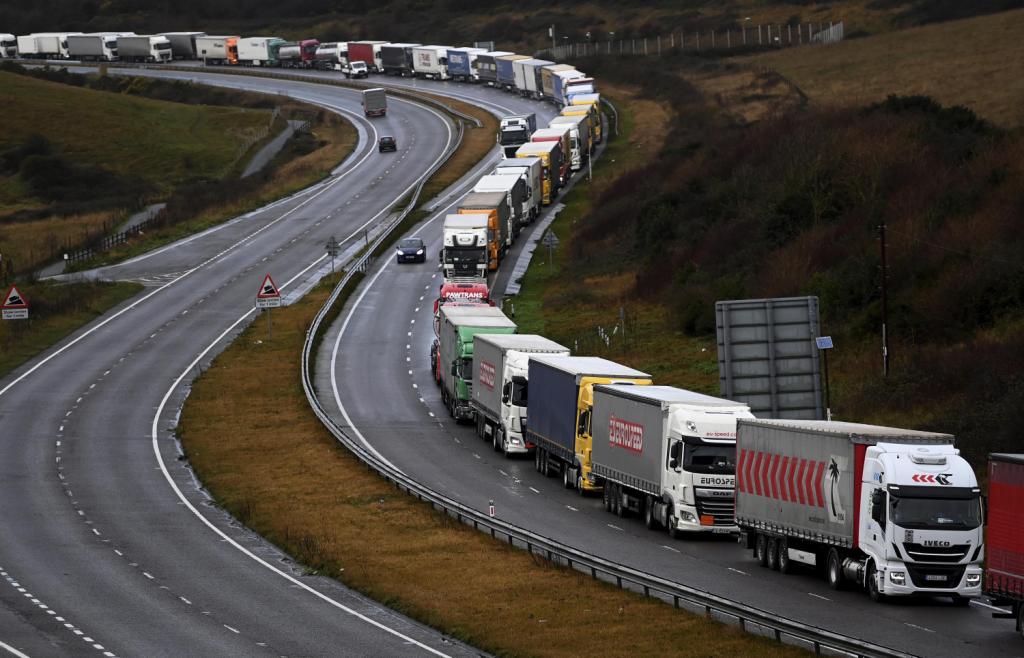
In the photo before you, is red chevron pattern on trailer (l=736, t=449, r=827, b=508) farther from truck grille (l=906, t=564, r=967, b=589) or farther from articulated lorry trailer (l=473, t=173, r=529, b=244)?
articulated lorry trailer (l=473, t=173, r=529, b=244)

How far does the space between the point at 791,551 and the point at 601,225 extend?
207 feet

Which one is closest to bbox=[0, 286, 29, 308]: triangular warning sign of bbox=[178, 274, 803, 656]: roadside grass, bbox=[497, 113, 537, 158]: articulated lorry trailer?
bbox=[178, 274, 803, 656]: roadside grass

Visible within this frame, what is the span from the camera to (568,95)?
454 ft

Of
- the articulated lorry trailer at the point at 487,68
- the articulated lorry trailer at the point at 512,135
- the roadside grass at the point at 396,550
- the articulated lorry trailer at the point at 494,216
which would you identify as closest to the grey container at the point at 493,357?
the roadside grass at the point at 396,550

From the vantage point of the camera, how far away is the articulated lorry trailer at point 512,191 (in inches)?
3563

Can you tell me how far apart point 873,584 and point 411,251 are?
63.7 metres

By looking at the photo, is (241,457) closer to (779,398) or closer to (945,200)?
(779,398)

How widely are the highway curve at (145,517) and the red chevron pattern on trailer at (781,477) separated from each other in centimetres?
821

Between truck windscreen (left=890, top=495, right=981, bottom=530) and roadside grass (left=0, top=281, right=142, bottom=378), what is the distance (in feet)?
160

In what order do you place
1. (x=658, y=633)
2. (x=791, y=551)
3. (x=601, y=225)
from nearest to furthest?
1. (x=658, y=633)
2. (x=791, y=551)
3. (x=601, y=225)

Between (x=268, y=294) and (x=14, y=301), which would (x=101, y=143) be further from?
(x=268, y=294)

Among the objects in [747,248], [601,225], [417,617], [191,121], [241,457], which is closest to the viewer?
[417,617]

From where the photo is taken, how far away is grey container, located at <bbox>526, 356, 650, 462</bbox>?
4478cm

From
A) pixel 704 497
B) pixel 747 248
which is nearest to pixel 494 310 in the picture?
pixel 747 248
